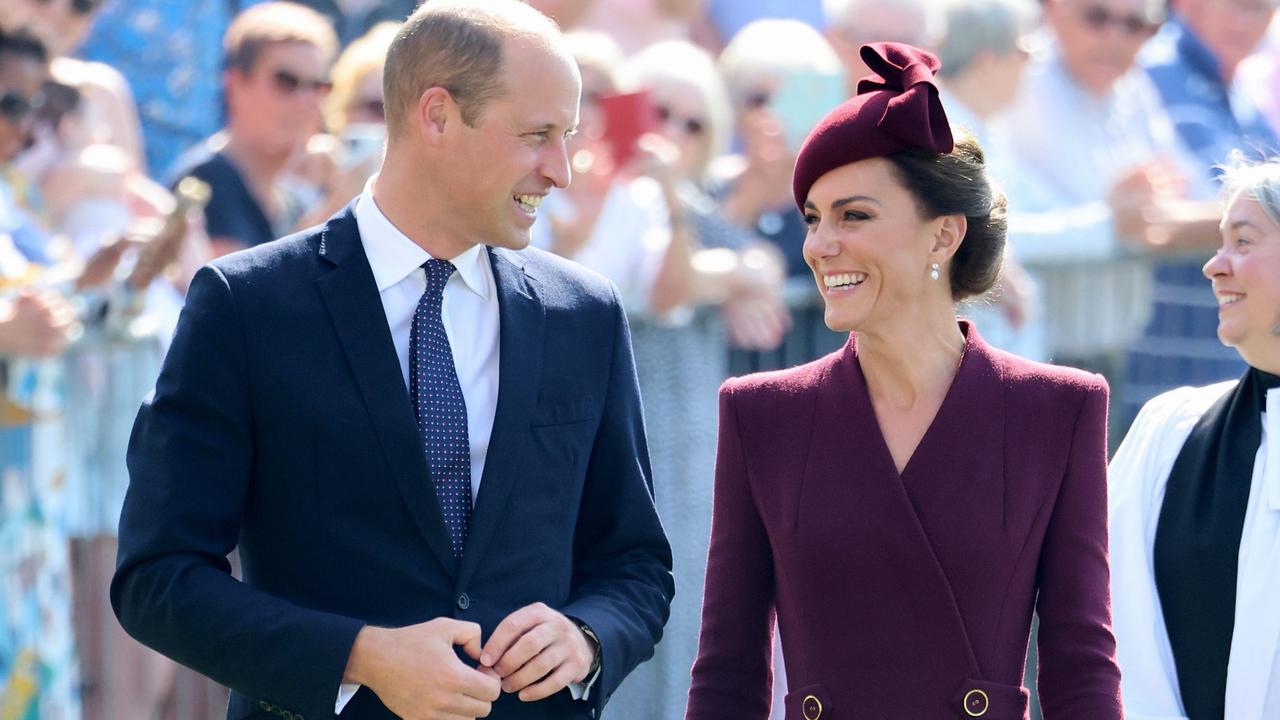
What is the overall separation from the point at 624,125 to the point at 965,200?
295 centimetres

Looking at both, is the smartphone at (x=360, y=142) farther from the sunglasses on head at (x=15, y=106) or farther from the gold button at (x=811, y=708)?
the gold button at (x=811, y=708)

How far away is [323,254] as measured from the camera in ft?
11.3

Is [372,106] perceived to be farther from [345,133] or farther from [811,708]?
[811,708]

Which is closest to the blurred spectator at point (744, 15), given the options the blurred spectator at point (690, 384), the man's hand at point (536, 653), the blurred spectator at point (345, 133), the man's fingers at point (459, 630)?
the blurred spectator at point (690, 384)

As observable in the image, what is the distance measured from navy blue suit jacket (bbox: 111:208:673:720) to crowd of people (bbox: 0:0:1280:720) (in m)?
0.03

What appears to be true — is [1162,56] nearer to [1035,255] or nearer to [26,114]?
[1035,255]

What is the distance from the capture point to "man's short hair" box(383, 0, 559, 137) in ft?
11.3

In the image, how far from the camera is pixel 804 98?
7.05m

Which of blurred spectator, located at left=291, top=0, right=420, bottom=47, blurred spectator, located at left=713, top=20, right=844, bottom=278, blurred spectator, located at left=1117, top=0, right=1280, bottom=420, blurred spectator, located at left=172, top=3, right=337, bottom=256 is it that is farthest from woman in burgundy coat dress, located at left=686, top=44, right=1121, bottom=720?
blurred spectator, located at left=1117, top=0, right=1280, bottom=420

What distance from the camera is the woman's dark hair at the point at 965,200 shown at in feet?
11.7

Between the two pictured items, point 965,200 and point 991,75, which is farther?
point 991,75

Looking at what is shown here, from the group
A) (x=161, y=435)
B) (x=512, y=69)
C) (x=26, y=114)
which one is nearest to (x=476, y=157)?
(x=512, y=69)

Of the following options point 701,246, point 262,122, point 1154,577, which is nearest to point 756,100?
point 701,246

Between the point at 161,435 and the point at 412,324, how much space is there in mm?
473
